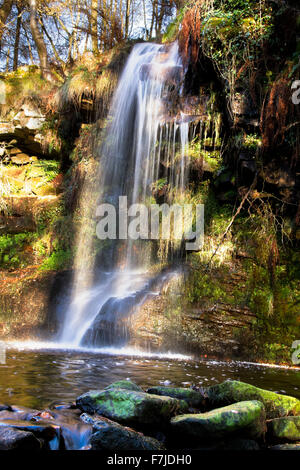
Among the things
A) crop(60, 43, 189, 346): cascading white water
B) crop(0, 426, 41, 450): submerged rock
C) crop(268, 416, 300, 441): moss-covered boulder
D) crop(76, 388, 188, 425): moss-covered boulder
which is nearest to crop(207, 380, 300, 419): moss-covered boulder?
crop(268, 416, 300, 441): moss-covered boulder

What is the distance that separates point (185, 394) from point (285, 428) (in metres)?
0.92

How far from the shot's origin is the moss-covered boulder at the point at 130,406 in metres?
2.94

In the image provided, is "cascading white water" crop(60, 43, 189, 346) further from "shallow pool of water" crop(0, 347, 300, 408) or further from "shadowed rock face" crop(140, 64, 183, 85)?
"shallow pool of water" crop(0, 347, 300, 408)

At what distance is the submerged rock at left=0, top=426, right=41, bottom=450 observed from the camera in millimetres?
2350

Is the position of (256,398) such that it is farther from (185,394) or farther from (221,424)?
(221,424)

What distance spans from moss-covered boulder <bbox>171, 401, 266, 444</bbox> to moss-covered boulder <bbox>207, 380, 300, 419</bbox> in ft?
1.57

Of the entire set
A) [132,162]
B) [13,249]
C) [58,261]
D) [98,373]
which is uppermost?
[132,162]

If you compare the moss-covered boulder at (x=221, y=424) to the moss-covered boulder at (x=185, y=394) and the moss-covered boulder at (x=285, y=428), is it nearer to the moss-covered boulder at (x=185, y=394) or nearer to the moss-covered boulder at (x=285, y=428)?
the moss-covered boulder at (x=285, y=428)

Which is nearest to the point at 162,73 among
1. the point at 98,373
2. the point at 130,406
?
the point at 98,373

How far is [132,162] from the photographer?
33.0ft

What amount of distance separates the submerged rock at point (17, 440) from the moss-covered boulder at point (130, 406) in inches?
27.4

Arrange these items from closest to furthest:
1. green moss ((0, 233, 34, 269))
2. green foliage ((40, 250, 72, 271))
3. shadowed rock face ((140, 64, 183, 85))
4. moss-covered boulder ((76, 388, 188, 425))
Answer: moss-covered boulder ((76, 388, 188, 425)), green foliage ((40, 250, 72, 271)), shadowed rock face ((140, 64, 183, 85)), green moss ((0, 233, 34, 269))
